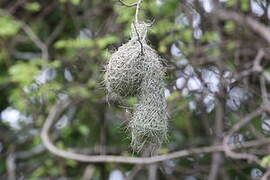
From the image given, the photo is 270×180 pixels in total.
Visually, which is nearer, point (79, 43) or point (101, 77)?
point (101, 77)

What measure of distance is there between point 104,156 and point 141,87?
4.92 ft

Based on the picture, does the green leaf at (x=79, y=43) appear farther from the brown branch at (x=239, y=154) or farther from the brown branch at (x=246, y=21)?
the brown branch at (x=239, y=154)

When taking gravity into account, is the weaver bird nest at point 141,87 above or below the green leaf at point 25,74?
below

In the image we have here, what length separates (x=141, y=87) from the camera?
74.8 inches

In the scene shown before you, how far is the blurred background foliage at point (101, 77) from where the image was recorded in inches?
134

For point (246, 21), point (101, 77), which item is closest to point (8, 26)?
point (101, 77)

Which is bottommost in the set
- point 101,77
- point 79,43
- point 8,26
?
point 101,77

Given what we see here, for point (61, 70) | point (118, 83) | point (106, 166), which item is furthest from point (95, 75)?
point (118, 83)

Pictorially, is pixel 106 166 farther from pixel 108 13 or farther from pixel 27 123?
pixel 108 13

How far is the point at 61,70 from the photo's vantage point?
413 centimetres

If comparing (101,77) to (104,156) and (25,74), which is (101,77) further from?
(25,74)

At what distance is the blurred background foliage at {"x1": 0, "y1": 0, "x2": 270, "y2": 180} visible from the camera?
3.41 meters

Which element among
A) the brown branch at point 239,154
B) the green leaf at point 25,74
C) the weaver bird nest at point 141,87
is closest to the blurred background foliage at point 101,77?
the green leaf at point 25,74

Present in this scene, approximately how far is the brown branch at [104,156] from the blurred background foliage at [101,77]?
0.34 feet
